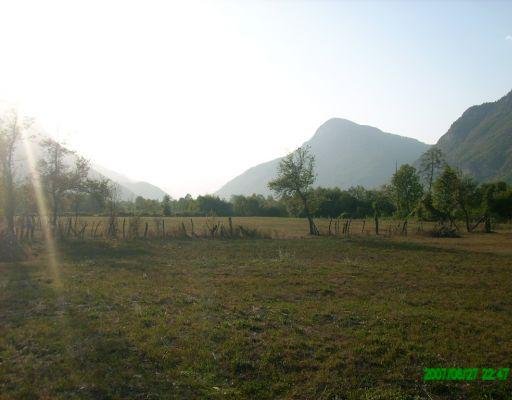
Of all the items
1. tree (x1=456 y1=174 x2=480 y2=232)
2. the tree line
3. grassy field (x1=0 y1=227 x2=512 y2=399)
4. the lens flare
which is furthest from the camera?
tree (x1=456 y1=174 x2=480 y2=232)

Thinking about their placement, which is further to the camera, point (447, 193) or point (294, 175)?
point (447, 193)

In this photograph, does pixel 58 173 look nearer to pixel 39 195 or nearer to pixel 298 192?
pixel 39 195

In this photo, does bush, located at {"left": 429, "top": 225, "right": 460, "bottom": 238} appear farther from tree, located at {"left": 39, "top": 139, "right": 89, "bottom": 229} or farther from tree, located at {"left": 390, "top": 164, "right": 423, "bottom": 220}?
tree, located at {"left": 390, "top": 164, "right": 423, "bottom": 220}

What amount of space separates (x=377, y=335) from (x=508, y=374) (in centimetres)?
332

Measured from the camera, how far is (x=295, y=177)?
50.8m

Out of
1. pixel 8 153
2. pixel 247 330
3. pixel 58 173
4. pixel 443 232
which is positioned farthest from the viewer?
pixel 443 232

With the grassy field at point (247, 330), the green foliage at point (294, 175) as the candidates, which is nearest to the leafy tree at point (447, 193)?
the green foliage at point (294, 175)

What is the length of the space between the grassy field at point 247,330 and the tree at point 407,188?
70.4 meters
